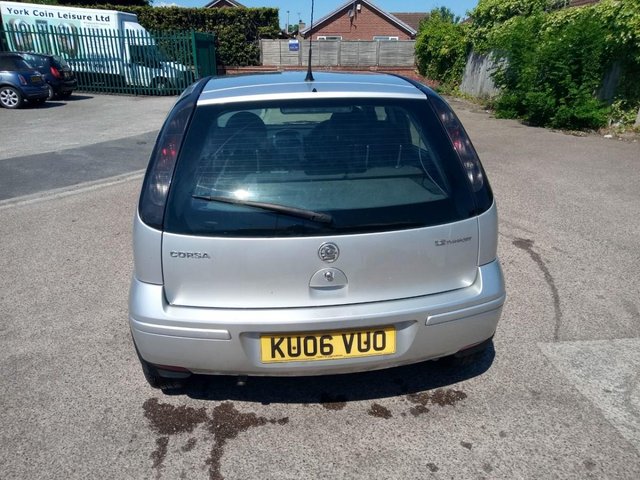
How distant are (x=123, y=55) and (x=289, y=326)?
19229 millimetres

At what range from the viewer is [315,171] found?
223cm

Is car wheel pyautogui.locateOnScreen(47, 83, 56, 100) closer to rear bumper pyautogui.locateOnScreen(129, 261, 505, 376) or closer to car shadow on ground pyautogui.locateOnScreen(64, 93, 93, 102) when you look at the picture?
car shadow on ground pyautogui.locateOnScreen(64, 93, 93, 102)

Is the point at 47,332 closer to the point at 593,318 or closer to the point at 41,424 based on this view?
the point at 41,424

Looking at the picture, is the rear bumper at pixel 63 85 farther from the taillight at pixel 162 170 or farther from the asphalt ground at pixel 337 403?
the taillight at pixel 162 170

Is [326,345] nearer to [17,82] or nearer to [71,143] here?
[71,143]

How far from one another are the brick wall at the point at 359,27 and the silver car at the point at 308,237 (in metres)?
47.9

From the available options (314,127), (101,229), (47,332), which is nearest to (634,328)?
(314,127)

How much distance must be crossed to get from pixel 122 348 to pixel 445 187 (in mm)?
2220

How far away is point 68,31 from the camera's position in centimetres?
1870

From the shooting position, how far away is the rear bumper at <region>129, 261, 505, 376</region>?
215 centimetres

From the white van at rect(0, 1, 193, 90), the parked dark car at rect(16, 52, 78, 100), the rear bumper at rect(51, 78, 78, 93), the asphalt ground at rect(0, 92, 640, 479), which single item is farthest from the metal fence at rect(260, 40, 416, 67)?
the asphalt ground at rect(0, 92, 640, 479)

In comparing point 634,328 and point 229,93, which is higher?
point 229,93

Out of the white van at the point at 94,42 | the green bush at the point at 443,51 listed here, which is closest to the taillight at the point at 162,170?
the white van at the point at 94,42

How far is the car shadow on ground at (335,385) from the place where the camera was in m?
2.63
